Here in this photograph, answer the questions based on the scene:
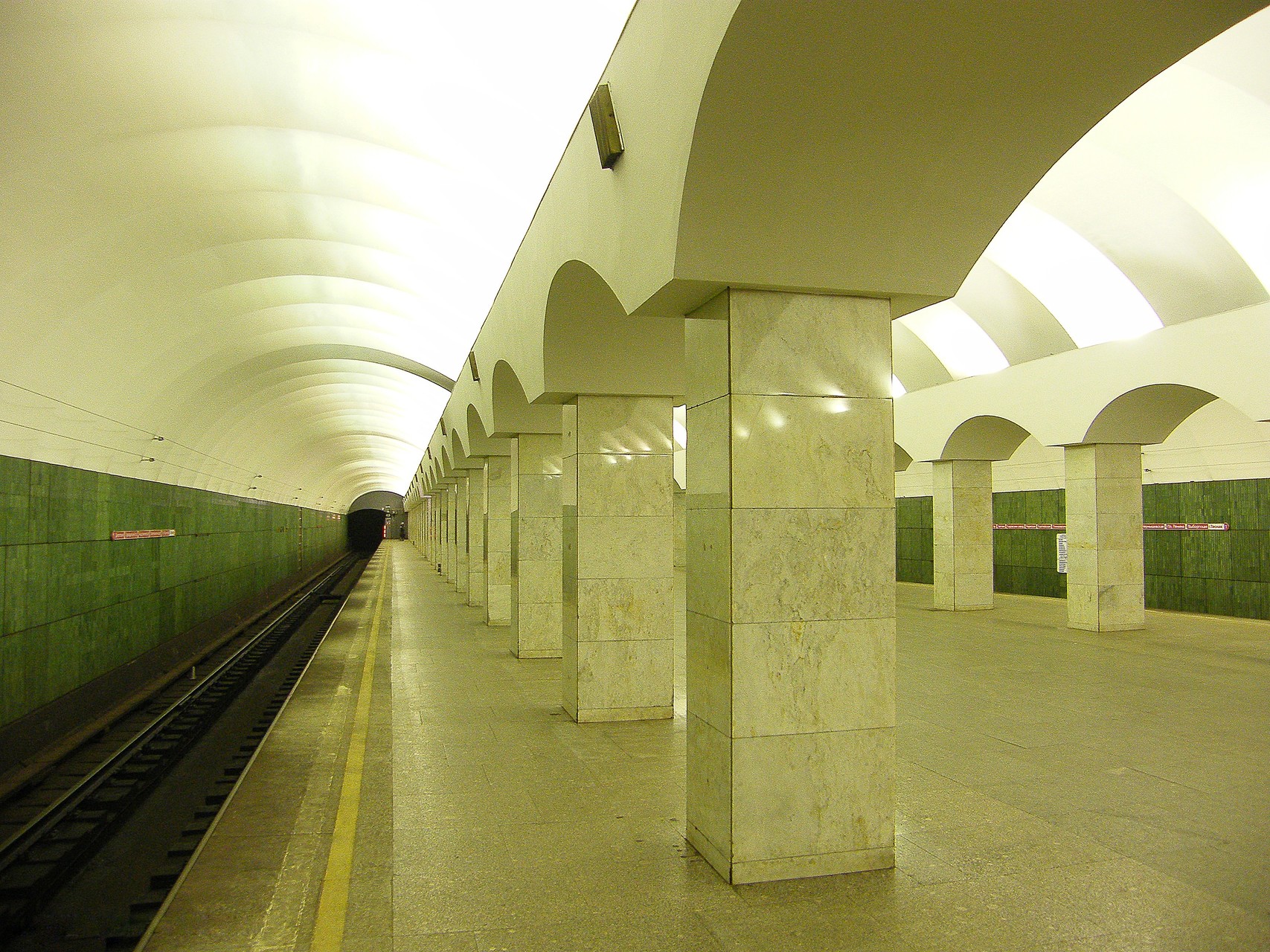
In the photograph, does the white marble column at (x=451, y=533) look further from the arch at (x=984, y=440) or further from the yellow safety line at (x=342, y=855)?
the yellow safety line at (x=342, y=855)

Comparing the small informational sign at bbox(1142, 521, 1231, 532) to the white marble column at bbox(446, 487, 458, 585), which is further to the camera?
the white marble column at bbox(446, 487, 458, 585)

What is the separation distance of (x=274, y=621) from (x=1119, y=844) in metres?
A: 21.2

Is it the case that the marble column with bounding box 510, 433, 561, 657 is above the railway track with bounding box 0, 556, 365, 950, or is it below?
A: above

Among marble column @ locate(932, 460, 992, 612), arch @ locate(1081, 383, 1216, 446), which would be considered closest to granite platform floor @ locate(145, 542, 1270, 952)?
arch @ locate(1081, 383, 1216, 446)

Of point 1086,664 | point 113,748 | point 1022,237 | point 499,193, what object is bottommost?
point 113,748

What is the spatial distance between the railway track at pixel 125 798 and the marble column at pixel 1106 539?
12841 millimetres

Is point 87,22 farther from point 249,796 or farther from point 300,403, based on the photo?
point 300,403

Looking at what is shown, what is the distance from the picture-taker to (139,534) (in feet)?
45.4

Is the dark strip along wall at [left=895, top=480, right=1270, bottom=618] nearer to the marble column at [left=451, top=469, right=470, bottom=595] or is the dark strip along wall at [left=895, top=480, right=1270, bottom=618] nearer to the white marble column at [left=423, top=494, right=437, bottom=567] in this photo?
the marble column at [left=451, top=469, right=470, bottom=595]

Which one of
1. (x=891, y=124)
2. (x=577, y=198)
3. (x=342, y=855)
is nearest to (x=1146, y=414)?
(x=577, y=198)

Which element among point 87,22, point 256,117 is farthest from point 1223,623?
point 87,22

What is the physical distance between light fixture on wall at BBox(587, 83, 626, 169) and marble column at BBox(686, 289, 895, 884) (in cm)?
127

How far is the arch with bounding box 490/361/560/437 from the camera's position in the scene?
11.6 m

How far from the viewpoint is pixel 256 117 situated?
8.27m
